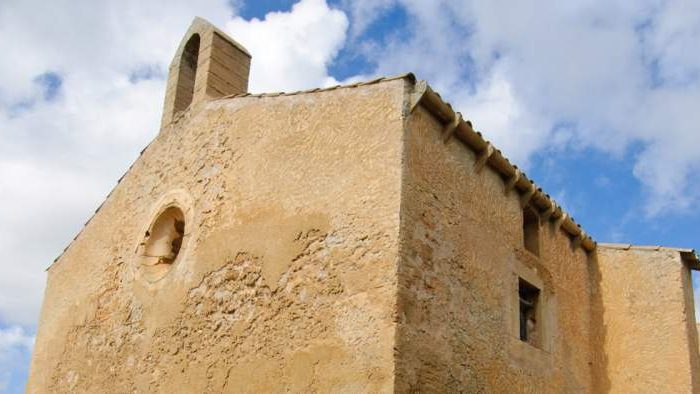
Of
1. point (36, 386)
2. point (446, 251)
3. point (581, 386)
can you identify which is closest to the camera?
point (446, 251)

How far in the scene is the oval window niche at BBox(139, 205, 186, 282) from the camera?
1002cm

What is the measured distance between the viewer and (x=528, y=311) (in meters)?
9.71

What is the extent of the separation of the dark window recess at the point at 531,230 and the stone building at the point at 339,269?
2 centimetres

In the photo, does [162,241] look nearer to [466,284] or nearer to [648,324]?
[466,284]

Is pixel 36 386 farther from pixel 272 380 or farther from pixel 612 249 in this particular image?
pixel 612 249

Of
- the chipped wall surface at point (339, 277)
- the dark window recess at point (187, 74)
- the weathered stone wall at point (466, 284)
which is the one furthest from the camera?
the dark window recess at point (187, 74)

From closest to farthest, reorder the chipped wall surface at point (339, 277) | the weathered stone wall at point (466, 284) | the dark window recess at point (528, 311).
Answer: the weathered stone wall at point (466, 284) < the chipped wall surface at point (339, 277) < the dark window recess at point (528, 311)

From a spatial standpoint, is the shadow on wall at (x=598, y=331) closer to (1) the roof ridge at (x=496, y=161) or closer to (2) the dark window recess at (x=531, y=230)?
(1) the roof ridge at (x=496, y=161)

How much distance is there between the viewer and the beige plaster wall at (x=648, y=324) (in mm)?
10336

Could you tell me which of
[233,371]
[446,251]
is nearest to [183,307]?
[233,371]

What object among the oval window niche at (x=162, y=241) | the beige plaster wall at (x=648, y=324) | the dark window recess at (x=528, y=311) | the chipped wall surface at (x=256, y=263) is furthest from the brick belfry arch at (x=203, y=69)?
the beige plaster wall at (x=648, y=324)

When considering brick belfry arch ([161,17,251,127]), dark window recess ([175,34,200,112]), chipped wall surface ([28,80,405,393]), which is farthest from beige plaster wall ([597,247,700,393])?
dark window recess ([175,34,200,112])

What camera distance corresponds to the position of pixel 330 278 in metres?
7.57

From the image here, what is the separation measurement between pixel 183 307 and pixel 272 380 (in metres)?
1.89
